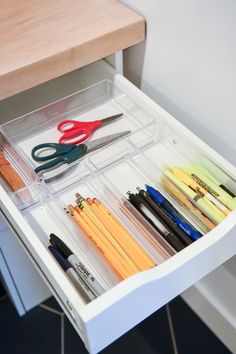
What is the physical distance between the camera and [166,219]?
0.59 meters

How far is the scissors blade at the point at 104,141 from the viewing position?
2.22 ft

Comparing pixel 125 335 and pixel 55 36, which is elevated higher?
pixel 55 36

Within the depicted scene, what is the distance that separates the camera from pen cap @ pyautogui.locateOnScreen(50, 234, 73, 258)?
22.0 inches

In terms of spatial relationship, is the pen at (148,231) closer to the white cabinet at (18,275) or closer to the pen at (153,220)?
the pen at (153,220)

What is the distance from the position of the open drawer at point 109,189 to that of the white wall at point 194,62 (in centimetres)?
5

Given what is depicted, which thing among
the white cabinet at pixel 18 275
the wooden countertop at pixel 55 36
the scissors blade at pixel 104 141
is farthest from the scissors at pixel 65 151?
the white cabinet at pixel 18 275

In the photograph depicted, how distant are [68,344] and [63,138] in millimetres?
616

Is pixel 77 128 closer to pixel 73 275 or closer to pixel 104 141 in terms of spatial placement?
pixel 104 141

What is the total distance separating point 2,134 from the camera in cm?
68

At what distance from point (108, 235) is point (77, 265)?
6cm

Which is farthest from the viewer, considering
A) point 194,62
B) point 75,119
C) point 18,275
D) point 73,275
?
point 18,275

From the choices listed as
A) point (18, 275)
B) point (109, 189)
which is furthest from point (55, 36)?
point (18, 275)

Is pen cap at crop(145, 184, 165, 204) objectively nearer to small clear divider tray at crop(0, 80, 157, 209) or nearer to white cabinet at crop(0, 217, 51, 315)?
small clear divider tray at crop(0, 80, 157, 209)

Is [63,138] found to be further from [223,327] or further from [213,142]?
[223,327]
